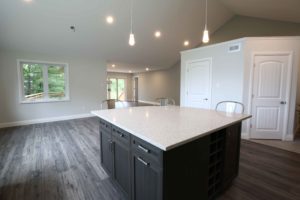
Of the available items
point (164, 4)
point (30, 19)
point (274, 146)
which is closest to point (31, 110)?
point (30, 19)

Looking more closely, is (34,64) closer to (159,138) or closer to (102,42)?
(102,42)

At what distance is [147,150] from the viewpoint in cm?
131

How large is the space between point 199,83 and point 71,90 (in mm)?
4742

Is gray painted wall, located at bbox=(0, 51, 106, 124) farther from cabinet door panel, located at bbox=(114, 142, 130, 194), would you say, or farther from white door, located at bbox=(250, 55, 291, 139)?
white door, located at bbox=(250, 55, 291, 139)

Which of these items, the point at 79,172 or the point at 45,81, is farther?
the point at 45,81

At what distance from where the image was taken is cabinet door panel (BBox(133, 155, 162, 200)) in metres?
1.23

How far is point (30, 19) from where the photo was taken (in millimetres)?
3922

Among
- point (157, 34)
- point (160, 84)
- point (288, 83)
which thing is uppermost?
point (157, 34)

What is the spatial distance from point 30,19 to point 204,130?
4863 mm

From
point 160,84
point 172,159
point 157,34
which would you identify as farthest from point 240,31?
point 172,159

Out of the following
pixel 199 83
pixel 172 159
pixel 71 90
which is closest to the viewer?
pixel 172 159

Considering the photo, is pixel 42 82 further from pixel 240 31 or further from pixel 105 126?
pixel 240 31

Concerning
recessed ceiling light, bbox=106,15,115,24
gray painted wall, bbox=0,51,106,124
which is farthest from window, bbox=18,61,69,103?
recessed ceiling light, bbox=106,15,115,24

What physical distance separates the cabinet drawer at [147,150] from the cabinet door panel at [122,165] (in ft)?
0.64
